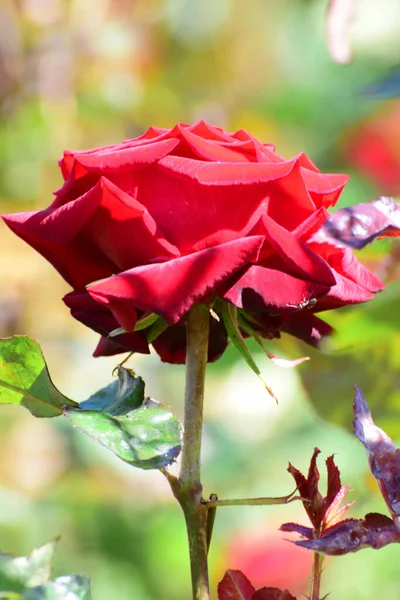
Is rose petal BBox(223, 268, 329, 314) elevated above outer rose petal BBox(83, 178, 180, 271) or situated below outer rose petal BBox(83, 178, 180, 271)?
below

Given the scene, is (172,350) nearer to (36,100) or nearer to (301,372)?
(301,372)

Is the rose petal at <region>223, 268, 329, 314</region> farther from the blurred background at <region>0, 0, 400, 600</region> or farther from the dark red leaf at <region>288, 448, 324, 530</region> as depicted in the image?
the blurred background at <region>0, 0, 400, 600</region>

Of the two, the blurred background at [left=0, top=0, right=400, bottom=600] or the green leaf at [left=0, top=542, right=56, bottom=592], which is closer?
the green leaf at [left=0, top=542, right=56, bottom=592]

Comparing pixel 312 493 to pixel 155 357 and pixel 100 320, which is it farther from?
pixel 155 357

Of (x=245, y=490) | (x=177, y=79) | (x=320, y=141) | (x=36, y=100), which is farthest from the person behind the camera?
(x=177, y=79)

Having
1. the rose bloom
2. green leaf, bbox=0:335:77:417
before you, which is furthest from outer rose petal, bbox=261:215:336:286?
green leaf, bbox=0:335:77:417

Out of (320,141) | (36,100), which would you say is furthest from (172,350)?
(320,141)

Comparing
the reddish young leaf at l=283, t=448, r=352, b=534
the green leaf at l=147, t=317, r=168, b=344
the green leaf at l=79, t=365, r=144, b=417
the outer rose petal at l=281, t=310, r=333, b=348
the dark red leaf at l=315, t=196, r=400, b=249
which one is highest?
the dark red leaf at l=315, t=196, r=400, b=249
